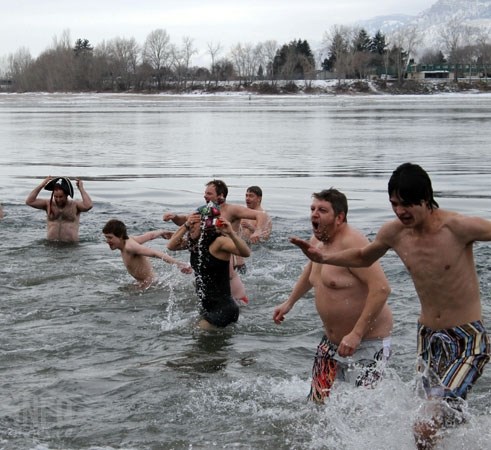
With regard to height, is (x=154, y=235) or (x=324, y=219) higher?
(x=324, y=219)

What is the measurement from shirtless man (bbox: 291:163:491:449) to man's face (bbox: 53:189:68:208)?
8850mm

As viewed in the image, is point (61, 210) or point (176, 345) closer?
point (176, 345)

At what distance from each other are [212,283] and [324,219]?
2.71m

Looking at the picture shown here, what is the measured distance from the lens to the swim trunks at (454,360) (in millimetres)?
5180

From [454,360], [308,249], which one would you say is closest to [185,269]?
[308,249]

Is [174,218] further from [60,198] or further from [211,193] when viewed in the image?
[60,198]

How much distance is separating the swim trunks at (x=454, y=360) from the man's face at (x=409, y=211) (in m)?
0.73

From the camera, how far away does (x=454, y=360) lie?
527 centimetres

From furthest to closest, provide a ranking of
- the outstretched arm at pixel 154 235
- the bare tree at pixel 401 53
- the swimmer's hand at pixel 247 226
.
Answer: the bare tree at pixel 401 53 → the swimmer's hand at pixel 247 226 → the outstretched arm at pixel 154 235

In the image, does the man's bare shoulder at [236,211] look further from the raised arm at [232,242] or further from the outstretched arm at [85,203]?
the outstretched arm at [85,203]

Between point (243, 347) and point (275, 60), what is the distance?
474 ft

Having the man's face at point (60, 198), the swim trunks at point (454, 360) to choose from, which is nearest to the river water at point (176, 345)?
the swim trunks at point (454, 360)

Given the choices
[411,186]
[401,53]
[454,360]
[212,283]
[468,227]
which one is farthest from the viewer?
[401,53]

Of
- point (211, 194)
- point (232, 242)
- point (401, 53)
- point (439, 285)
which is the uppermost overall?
point (401, 53)
